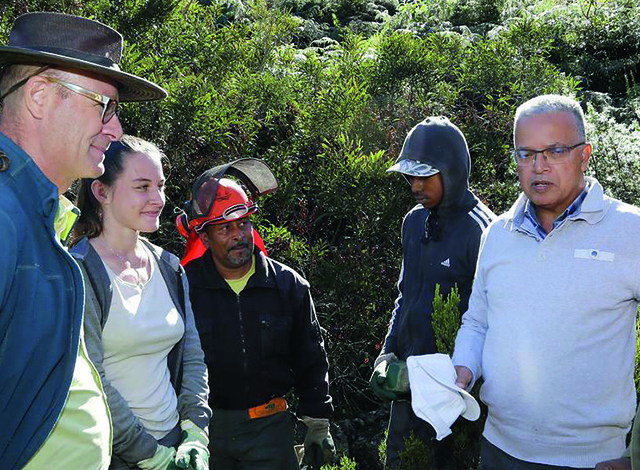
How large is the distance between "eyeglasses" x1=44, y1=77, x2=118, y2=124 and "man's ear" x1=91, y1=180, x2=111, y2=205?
Result: 92 cm

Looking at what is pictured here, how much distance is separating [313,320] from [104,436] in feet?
6.48

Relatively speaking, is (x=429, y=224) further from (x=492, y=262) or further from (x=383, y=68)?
(x=383, y=68)

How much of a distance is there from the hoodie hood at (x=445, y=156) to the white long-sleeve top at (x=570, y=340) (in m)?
1.16

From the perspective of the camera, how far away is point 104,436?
2.19 m

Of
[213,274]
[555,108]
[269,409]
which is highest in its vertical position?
[555,108]

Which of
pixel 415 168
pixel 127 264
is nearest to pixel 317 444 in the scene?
pixel 127 264

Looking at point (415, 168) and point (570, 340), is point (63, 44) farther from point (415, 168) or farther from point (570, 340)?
point (415, 168)

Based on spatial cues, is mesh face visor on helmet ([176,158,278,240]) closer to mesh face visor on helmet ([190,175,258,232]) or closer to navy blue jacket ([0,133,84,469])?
mesh face visor on helmet ([190,175,258,232])

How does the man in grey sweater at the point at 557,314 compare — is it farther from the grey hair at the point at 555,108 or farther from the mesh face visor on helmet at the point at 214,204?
the mesh face visor on helmet at the point at 214,204

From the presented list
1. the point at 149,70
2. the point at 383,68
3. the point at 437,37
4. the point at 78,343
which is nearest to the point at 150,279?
the point at 78,343

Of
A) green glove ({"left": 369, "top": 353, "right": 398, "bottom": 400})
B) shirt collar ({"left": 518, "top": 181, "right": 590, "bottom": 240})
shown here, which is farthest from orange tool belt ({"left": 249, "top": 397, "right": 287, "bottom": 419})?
shirt collar ({"left": 518, "top": 181, "right": 590, "bottom": 240})

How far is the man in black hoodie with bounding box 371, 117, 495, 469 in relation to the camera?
150 inches

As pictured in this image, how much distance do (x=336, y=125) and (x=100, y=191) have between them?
3.89 meters

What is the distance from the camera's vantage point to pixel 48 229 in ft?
6.23
